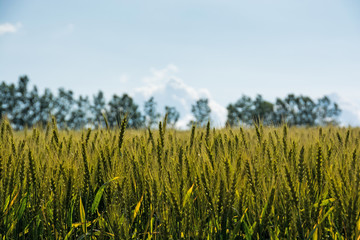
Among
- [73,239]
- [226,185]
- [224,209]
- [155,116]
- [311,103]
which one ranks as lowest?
[73,239]

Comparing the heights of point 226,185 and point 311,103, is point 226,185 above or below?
below

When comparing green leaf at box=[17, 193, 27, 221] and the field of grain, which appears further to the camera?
green leaf at box=[17, 193, 27, 221]

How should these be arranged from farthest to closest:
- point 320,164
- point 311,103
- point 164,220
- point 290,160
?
point 311,103
point 290,160
point 320,164
point 164,220

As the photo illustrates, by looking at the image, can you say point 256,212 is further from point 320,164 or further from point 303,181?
point 320,164

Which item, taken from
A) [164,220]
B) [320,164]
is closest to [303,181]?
[320,164]

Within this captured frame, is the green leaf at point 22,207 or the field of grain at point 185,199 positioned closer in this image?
the field of grain at point 185,199

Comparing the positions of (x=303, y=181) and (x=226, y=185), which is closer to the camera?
(x=226, y=185)

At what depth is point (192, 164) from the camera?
5.66 feet

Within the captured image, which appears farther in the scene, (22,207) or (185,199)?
(22,207)

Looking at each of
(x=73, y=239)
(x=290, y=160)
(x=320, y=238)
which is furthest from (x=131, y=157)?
(x=320, y=238)

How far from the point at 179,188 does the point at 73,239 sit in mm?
743

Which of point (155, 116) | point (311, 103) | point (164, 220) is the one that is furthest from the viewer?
point (311, 103)

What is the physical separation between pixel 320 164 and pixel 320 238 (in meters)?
0.43

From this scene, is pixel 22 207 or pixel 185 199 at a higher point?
pixel 185 199
